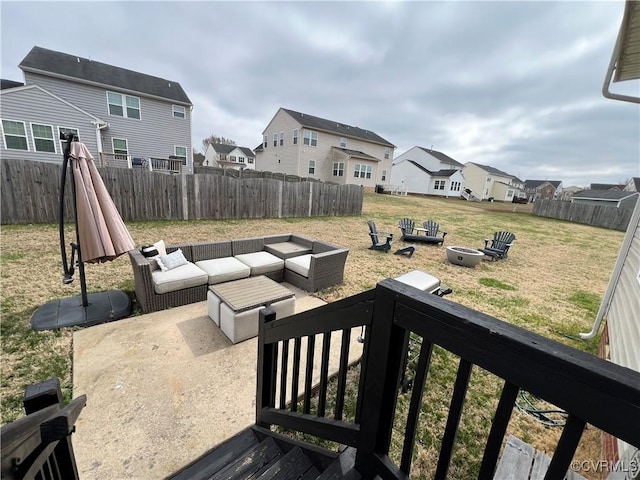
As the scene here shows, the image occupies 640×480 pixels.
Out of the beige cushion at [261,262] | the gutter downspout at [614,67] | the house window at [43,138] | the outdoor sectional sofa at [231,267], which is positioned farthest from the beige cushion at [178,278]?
the house window at [43,138]

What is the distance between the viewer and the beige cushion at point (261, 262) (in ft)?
16.7

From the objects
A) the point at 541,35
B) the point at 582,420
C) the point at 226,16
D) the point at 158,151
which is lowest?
the point at 582,420

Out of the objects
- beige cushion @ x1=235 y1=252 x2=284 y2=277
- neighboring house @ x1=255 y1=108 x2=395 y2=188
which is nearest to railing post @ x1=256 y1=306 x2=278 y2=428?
beige cushion @ x1=235 y1=252 x2=284 y2=277

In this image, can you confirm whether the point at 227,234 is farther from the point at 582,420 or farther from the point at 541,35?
the point at 582,420

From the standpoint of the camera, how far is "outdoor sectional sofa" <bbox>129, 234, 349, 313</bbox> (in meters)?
4.15

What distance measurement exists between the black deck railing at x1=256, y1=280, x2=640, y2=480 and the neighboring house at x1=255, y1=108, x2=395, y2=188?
2486 centimetres

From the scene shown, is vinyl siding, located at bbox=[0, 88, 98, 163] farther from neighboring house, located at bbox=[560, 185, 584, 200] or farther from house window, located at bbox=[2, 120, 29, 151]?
neighboring house, located at bbox=[560, 185, 584, 200]

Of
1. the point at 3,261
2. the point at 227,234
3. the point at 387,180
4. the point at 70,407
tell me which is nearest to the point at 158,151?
the point at 227,234

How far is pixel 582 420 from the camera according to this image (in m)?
0.68

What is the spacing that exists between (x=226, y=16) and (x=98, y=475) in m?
9.44

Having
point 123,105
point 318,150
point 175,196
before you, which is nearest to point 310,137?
point 318,150

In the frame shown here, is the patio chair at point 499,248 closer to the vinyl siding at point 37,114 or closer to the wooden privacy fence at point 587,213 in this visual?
the wooden privacy fence at point 587,213

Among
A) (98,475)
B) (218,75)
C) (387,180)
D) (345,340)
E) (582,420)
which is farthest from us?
(387,180)

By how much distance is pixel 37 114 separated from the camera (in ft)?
41.6
